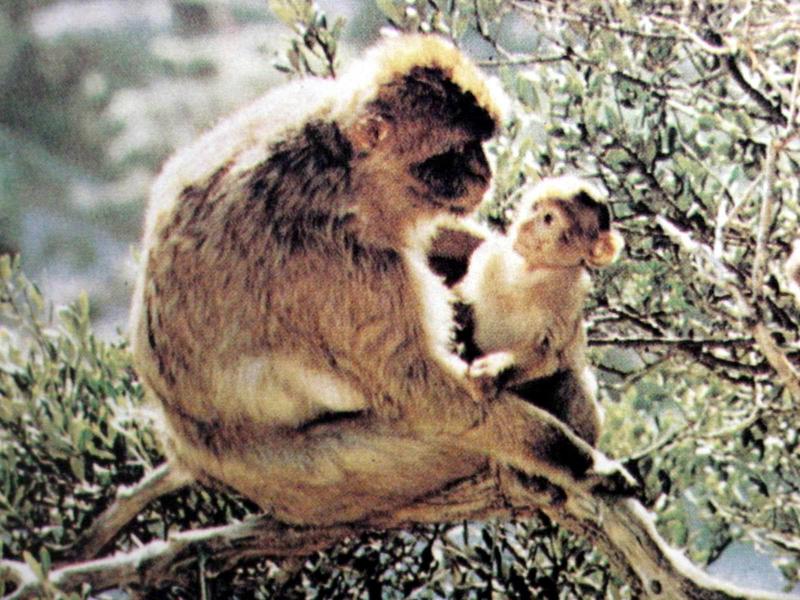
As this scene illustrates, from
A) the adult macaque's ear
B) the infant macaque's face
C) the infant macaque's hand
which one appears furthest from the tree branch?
the adult macaque's ear

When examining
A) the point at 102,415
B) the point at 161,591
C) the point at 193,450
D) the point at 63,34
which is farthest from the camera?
the point at 63,34

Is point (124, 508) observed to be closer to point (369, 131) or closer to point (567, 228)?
point (369, 131)

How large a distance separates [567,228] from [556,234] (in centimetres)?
2

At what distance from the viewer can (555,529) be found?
185cm

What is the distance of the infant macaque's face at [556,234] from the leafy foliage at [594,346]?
0.27m

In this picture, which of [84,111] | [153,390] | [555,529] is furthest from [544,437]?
[84,111]

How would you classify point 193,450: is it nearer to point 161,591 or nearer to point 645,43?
point 161,591

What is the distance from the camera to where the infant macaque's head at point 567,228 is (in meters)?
1.45

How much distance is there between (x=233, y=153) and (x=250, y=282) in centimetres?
21

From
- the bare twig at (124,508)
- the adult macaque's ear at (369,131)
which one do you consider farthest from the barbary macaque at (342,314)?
the bare twig at (124,508)

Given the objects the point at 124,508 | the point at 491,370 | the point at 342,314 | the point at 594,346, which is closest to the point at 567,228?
the point at 491,370

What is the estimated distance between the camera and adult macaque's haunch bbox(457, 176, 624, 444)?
1462 millimetres

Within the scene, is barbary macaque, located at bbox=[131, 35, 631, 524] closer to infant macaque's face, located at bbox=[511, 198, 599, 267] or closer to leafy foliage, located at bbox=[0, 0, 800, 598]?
infant macaque's face, located at bbox=[511, 198, 599, 267]

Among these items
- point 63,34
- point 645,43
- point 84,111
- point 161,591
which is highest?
point 63,34
